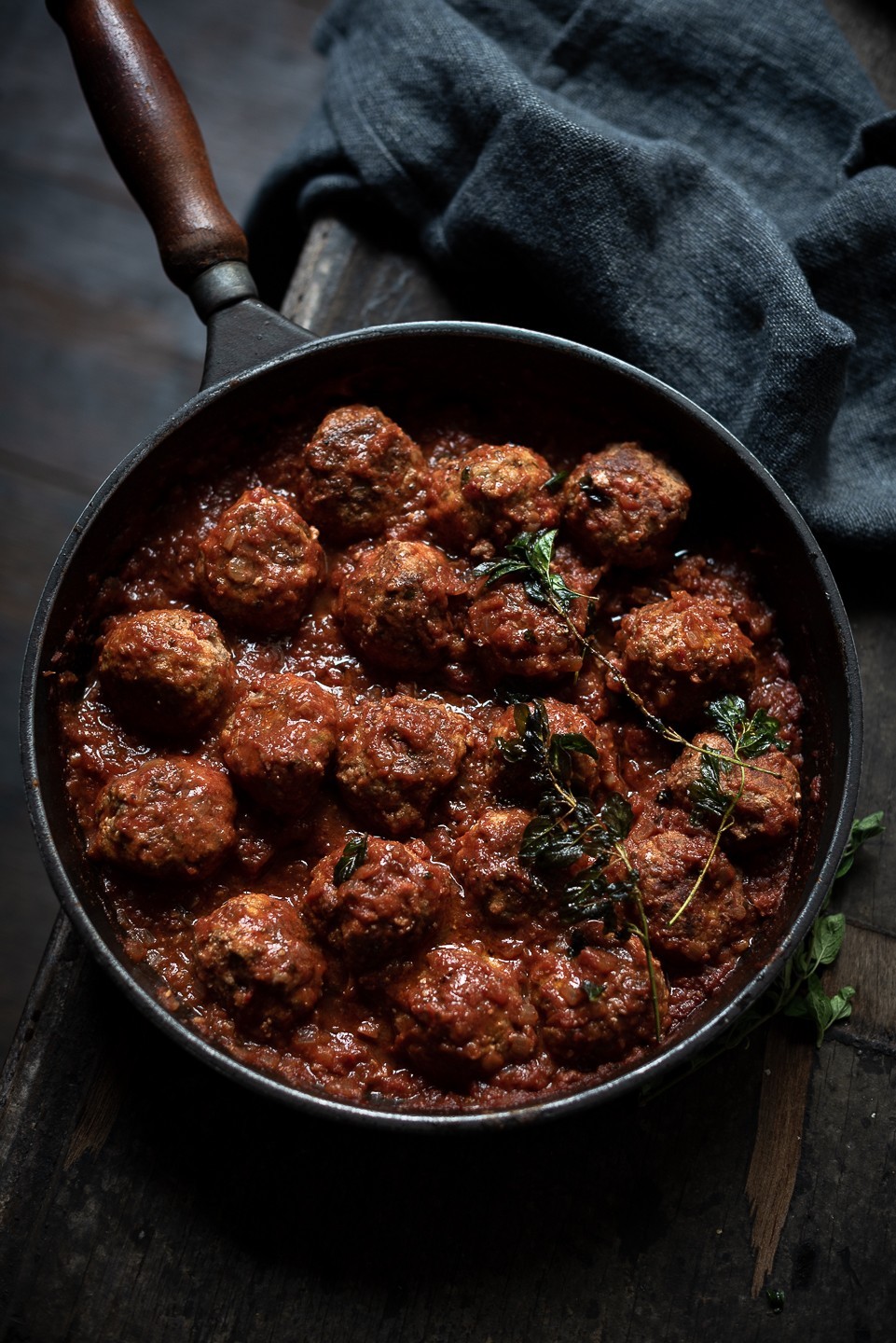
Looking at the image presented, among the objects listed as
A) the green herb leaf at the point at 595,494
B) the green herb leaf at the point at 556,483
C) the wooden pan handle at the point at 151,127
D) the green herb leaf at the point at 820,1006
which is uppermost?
the wooden pan handle at the point at 151,127

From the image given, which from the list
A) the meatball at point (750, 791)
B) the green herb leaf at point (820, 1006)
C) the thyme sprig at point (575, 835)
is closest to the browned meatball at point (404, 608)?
the thyme sprig at point (575, 835)

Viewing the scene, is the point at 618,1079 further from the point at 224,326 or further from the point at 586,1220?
the point at 224,326

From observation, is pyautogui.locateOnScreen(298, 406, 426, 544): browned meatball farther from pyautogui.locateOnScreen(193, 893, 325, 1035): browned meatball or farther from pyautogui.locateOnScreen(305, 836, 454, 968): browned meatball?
pyautogui.locateOnScreen(193, 893, 325, 1035): browned meatball

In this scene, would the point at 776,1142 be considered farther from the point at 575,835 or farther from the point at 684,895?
the point at 575,835

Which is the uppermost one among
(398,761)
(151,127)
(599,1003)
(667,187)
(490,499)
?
(667,187)

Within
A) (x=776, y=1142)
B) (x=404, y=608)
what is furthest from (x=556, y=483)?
(x=776, y=1142)

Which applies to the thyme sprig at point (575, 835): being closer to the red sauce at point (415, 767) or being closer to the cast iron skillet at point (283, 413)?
the red sauce at point (415, 767)

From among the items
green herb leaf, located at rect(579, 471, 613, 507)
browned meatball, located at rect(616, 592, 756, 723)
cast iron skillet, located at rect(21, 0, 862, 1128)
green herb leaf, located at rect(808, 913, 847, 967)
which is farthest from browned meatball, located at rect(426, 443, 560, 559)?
green herb leaf, located at rect(808, 913, 847, 967)
